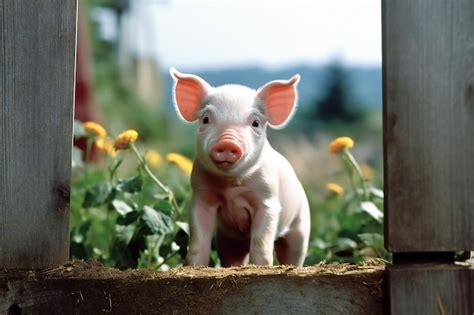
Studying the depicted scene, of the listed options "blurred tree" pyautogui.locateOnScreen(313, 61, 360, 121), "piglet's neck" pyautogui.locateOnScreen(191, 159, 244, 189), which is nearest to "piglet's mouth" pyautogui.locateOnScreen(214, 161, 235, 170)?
"piglet's neck" pyautogui.locateOnScreen(191, 159, 244, 189)

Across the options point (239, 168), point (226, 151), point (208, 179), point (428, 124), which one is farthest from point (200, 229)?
point (428, 124)

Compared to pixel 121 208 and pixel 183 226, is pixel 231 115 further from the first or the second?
pixel 121 208

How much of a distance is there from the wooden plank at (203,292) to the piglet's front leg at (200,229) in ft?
1.51

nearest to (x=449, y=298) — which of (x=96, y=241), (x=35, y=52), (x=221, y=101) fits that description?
(x=221, y=101)

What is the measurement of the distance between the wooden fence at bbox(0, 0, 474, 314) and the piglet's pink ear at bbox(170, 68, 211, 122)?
0.59 metres

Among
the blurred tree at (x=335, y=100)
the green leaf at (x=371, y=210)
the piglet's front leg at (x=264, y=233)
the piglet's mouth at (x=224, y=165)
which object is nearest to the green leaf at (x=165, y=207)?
the piglet's front leg at (x=264, y=233)

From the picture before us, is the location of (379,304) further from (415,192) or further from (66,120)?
(66,120)

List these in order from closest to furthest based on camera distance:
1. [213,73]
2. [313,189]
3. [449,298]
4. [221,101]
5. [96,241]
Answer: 1. [449,298]
2. [221,101]
3. [96,241]
4. [313,189]
5. [213,73]

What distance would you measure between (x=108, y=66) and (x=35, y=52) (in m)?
12.6

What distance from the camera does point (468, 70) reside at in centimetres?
246

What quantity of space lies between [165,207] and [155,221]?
0.19m

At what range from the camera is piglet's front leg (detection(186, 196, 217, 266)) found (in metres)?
2.94

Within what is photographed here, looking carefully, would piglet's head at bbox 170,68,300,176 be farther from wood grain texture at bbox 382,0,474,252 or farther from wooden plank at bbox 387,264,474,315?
wooden plank at bbox 387,264,474,315

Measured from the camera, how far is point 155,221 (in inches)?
127
